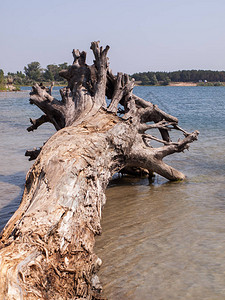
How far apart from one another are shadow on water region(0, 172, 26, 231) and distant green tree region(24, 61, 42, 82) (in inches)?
6914

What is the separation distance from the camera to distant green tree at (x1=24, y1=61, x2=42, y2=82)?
178 m

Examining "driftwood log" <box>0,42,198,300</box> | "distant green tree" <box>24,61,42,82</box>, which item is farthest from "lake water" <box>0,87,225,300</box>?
"distant green tree" <box>24,61,42,82</box>

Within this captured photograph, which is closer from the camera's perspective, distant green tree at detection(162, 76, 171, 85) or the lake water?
the lake water

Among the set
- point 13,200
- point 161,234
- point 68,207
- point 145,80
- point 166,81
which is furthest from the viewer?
point 166,81

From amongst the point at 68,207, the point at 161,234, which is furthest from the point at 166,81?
the point at 68,207

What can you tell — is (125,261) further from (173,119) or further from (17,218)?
(173,119)

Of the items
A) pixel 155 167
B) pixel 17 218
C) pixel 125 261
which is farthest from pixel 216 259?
pixel 155 167

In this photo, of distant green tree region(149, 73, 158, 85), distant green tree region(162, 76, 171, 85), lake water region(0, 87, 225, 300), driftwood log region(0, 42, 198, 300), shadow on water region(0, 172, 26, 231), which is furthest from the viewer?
distant green tree region(162, 76, 171, 85)

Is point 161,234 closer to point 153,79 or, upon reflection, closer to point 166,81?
point 153,79

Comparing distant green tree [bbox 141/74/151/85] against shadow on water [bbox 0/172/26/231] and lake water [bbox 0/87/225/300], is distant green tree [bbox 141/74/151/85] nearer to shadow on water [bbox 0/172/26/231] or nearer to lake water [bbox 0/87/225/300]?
lake water [bbox 0/87/225/300]

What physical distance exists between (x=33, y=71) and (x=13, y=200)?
189m

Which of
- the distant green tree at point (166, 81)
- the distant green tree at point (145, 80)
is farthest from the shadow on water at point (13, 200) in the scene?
the distant green tree at point (166, 81)

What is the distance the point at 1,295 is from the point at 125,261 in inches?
75.4

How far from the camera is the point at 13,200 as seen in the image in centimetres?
621
